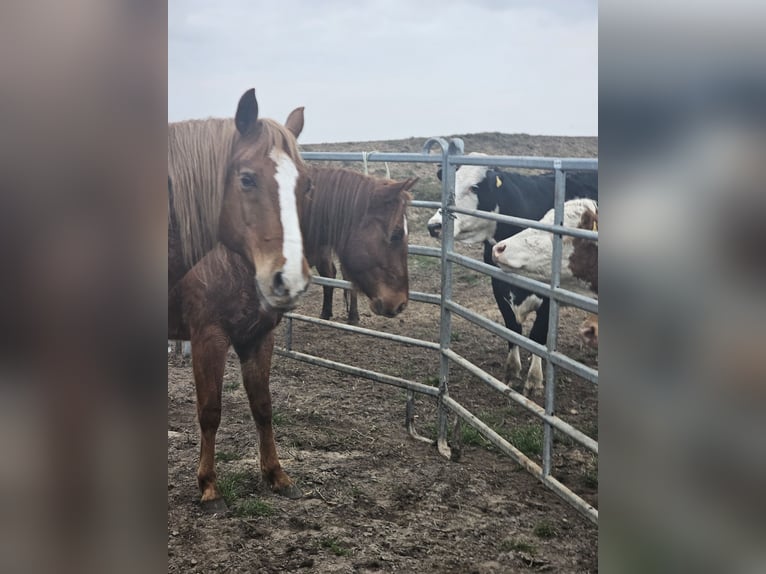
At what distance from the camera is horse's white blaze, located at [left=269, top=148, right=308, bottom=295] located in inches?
80.7

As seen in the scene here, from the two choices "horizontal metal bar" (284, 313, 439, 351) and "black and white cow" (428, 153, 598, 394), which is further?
"black and white cow" (428, 153, 598, 394)

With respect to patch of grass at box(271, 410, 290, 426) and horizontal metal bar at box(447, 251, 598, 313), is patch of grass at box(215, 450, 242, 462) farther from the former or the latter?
horizontal metal bar at box(447, 251, 598, 313)

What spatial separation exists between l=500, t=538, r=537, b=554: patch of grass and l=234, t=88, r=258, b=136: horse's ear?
153 centimetres

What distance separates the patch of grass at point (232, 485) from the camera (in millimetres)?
2236

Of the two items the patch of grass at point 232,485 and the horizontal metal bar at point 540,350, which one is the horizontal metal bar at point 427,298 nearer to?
the horizontal metal bar at point 540,350

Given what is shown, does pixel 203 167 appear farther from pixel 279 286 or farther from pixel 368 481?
pixel 368 481

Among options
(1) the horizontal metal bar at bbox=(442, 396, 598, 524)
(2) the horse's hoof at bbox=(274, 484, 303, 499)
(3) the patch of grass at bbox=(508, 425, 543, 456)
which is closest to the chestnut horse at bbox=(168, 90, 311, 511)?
(2) the horse's hoof at bbox=(274, 484, 303, 499)

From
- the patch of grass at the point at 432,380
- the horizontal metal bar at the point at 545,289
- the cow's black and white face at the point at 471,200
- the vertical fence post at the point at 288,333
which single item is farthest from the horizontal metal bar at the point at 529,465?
the cow's black and white face at the point at 471,200

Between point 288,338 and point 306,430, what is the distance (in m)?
0.47

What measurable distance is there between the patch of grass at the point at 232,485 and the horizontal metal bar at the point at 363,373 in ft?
2.08

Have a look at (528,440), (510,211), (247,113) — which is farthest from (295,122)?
(510,211)

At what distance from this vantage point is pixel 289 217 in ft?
6.73
